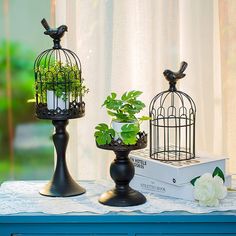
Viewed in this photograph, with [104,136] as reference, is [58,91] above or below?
above

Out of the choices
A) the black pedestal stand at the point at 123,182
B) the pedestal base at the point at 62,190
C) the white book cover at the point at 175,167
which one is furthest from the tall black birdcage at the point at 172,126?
the pedestal base at the point at 62,190

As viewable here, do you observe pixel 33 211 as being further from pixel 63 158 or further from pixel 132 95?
pixel 132 95

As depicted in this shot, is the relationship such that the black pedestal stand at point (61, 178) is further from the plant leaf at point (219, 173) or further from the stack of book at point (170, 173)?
the plant leaf at point (219, 173)

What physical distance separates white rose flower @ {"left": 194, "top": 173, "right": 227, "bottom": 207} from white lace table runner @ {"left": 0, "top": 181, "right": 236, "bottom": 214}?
22 millimetres

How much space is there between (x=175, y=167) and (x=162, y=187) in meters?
0.10

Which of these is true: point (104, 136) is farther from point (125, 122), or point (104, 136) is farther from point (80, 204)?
point (80, 204)

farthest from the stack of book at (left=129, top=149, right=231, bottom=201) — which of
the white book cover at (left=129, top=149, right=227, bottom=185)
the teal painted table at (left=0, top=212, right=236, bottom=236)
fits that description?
the teal painted table at (left=0, top=212, right=236, bottom=236)

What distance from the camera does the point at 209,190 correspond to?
1.73 meters

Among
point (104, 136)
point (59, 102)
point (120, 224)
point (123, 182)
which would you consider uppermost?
point (59, 102)

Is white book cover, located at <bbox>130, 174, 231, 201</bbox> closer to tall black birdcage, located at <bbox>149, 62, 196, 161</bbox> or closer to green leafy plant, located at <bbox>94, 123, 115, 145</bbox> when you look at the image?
tall black birdcage, located at <bbox>149, 62, 196, 161</bbox>

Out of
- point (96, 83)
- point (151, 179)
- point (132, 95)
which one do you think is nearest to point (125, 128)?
point (132, 95)

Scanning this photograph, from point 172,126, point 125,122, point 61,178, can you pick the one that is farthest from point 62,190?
point 172,126

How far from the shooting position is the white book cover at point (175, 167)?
5.88ft

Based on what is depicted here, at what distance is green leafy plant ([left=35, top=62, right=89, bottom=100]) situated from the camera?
1823mm
